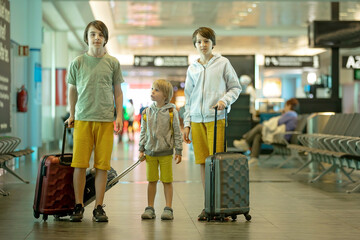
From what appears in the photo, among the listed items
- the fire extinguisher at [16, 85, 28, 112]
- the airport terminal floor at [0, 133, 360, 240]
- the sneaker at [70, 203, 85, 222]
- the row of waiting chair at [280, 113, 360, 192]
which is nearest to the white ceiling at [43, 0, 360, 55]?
the fire extinguisher at [16, 85, 28, 112]

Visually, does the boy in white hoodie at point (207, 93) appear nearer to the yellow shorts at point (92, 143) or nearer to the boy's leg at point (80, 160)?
the yellow shorts at point (92, 143)

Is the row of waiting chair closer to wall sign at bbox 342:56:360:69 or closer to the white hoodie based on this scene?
the white hoodie

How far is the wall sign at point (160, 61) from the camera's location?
21.3 m

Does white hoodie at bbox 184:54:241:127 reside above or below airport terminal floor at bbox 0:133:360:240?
above

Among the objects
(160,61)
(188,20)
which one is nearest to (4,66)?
(188,20)

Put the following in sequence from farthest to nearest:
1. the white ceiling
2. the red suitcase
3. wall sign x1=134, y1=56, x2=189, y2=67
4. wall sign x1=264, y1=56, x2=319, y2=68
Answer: wall sign x1=264, y1=56, x2=319, y2=68 → wall sign x1=134, y1=56, x2=189, y2=67 → the white ceiling → the red suitcase

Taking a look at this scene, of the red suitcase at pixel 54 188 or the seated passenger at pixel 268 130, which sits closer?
the red suitcase at pixel 54 188

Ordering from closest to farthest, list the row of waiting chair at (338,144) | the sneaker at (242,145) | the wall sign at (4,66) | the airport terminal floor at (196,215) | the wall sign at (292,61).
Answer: the airport terminal floor at (196,215)
the row of waiting chair at (338,144)
the wall sign at (4,66)
the sneaker at (242,145)
the wall sign at (292,61)

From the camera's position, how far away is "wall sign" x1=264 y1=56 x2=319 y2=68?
71.6ft

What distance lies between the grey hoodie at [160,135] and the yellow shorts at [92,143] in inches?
12.8

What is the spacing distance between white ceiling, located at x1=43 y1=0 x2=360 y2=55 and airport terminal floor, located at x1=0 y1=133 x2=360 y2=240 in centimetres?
816

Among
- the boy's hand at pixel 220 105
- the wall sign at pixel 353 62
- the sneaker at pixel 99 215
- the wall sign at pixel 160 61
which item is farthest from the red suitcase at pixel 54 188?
the wall sign at pixel 160 61

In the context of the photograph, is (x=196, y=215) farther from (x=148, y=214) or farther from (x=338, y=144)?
(x=338, y=144)

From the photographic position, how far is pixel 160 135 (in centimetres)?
496
